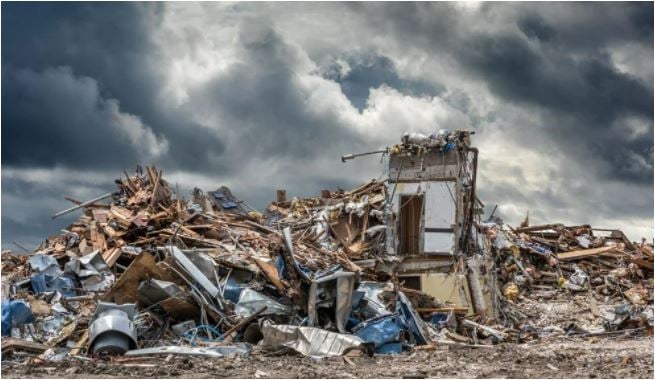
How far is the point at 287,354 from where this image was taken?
12.3m

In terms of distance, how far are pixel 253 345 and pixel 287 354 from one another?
31.6 inches

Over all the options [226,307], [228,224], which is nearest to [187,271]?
[226,307]

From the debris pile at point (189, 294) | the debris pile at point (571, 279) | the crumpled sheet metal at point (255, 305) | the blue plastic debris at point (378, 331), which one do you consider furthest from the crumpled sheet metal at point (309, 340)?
the debris pile at point (571, 279)

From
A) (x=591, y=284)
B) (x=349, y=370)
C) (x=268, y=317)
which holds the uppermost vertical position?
(x=591, y=284)

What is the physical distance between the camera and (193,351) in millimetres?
12055

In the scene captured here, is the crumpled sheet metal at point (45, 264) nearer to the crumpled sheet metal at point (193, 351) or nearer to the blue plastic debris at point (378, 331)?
the crumpled sheet metal at point (193, 351)

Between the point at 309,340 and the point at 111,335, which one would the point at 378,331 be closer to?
the point at 309,340

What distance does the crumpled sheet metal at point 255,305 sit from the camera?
1369 centimetres

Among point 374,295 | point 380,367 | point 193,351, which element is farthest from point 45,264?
point 380,367

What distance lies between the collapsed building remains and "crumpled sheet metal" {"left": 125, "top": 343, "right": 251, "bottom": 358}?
0.13 feet

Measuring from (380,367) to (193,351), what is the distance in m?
3.07

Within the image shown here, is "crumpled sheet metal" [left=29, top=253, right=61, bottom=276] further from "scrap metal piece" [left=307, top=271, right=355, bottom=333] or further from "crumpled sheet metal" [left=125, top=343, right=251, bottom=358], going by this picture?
"scrap metal piece" [left=307, top=271, right=355, bottom=333]

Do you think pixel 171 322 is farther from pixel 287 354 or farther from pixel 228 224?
pixel 228 224

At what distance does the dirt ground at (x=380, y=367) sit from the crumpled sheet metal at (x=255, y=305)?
140 centimetres
